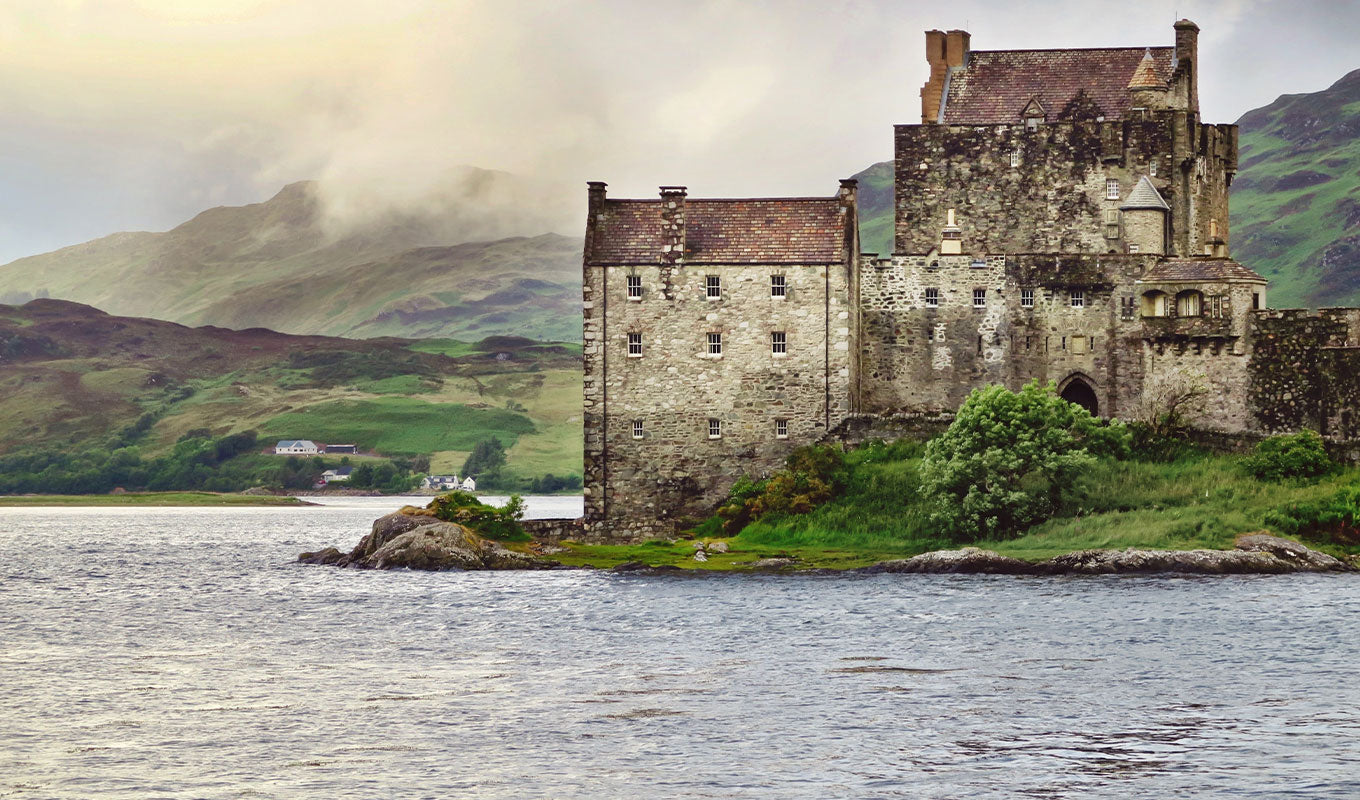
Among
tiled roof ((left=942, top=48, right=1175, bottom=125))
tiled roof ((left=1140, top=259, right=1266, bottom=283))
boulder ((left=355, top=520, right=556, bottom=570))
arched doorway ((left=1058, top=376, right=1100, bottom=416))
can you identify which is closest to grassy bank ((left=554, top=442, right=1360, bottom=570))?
boulder ((left=355, top=520, right=556, bottom=570))

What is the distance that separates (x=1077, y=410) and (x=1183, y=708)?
3366 centimetres

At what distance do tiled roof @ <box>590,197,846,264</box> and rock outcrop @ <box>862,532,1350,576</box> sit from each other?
1713 cm

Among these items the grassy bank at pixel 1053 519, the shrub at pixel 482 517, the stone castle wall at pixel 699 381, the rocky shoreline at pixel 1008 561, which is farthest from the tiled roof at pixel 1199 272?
Answer: the shrub at pixel 482 517

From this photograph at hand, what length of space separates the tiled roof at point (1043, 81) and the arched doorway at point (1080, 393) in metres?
14.7

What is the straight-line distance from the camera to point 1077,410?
236 feet

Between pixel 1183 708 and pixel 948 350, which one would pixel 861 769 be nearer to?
pixel 1183 708

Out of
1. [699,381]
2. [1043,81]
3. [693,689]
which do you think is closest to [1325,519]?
[699,381]

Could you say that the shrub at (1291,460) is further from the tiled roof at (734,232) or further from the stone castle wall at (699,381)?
the tiled roof at (734,232)

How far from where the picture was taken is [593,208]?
78.6 m

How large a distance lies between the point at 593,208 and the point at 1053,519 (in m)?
25.1

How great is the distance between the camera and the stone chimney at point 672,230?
252ft

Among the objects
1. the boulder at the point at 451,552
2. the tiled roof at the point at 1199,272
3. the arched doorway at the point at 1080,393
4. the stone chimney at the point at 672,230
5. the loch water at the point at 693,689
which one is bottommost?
the loch water at the point at 693,689

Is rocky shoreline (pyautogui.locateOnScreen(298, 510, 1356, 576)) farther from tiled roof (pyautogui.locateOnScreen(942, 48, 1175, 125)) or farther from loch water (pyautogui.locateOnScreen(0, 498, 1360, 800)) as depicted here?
tiled roof (pyautogui.locateOnScreen(942, 48, 1175, 125))

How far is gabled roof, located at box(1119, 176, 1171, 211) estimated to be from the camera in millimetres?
83625
